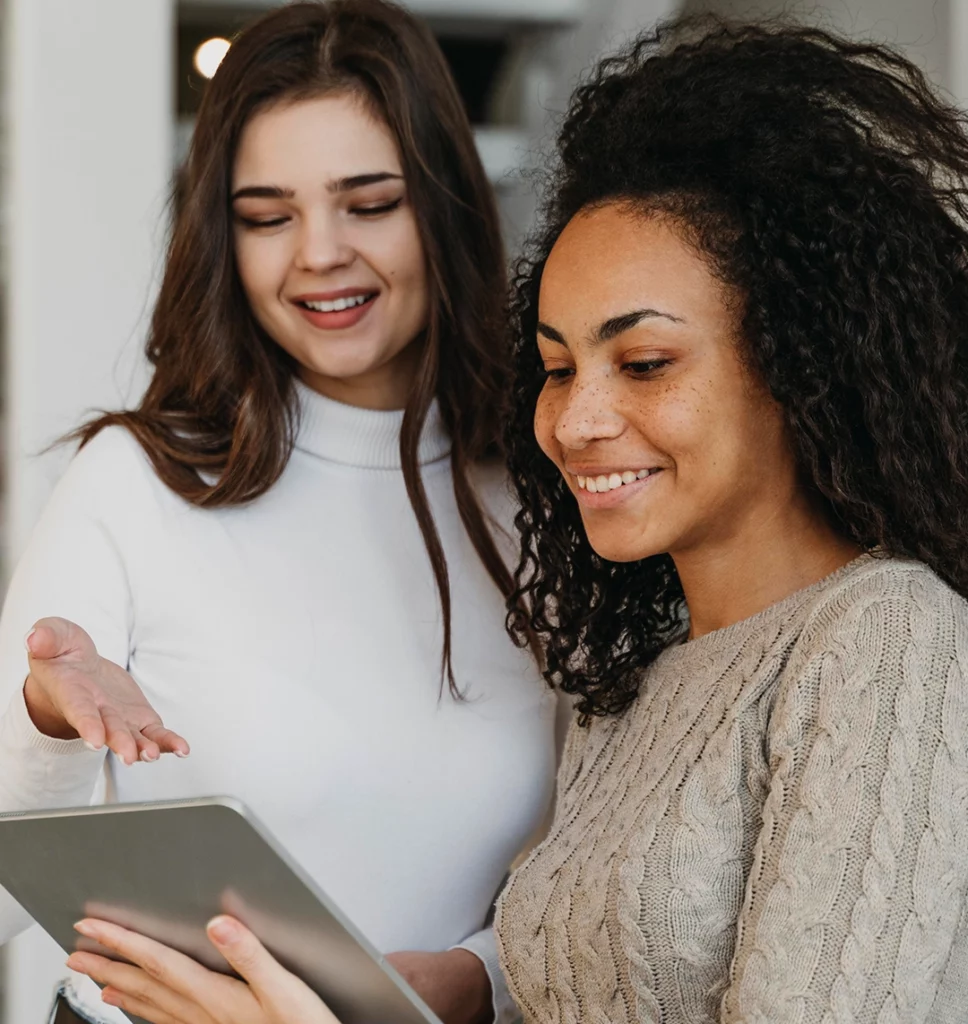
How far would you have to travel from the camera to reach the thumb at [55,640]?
4.03 feet

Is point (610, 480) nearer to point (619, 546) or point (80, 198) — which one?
point (619, 546)

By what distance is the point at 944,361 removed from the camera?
1134 mm

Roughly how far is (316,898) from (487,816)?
687 mm

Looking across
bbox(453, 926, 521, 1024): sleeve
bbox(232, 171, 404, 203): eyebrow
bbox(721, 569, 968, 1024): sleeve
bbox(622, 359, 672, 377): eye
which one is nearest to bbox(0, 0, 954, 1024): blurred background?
bbox(232, 171, 404, 203): eyebrow

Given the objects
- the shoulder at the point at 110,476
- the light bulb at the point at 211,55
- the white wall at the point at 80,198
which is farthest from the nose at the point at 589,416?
the white wall at the point at 80,198

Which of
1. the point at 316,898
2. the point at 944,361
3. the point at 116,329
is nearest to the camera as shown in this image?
the point at 316,898

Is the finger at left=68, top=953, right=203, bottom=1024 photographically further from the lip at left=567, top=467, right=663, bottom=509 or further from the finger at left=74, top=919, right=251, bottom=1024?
the lip at left=567, top=467, right=663, bottom=509

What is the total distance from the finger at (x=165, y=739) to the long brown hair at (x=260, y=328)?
1.68ft

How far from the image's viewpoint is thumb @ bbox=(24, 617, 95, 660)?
4.03 ft

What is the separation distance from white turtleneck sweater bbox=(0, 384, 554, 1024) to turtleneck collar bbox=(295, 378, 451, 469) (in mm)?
57

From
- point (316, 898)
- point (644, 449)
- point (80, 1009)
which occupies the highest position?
point (644, 449)

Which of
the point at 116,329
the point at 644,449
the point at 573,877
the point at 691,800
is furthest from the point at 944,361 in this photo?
the point at 116,329

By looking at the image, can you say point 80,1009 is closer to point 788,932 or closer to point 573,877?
point 573,877

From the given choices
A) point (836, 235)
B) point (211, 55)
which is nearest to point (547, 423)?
point (836, 235)
